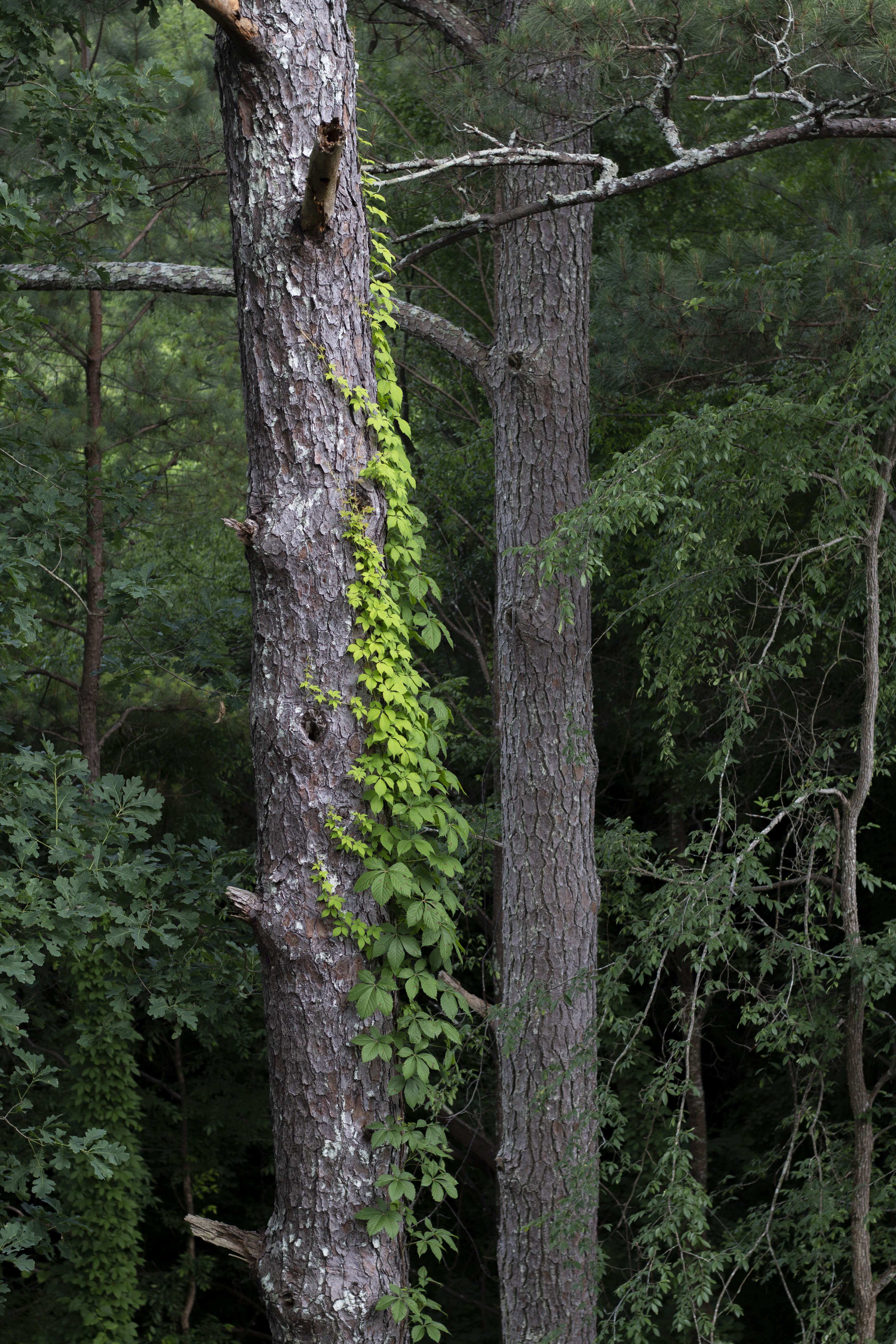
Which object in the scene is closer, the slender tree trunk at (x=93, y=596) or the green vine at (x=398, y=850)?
the green vine at (x=398, y=850)

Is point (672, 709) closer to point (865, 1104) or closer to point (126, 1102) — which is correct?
point (865, 1104)

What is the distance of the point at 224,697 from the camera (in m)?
Result: 5.54

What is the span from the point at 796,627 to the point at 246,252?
349 cm

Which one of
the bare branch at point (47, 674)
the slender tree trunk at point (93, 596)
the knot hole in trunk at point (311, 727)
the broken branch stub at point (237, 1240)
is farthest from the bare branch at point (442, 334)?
the broken branch stub at point (237, 1240)

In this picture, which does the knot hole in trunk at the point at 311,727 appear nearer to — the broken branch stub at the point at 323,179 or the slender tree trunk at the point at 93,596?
the broken branch stub at the point at 323,179

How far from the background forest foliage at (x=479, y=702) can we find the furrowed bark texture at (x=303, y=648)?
0.81 metres

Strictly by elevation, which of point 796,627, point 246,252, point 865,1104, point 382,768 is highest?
point 246,252

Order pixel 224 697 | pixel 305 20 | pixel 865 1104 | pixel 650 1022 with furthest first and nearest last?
pixel 650 1022
pixel 224 697
pixel 865 1104
pixel 305 20

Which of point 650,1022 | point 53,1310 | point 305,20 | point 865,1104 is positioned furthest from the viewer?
point 650,1022

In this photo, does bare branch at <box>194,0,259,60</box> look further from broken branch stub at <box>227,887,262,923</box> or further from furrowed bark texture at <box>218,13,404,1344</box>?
broken branch stub at <box>227,887,262,923</box>

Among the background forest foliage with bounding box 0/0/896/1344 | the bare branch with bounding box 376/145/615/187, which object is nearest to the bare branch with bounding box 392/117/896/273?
the bare branch with bounding box 376/145/615/187

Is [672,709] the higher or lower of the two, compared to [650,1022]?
higher

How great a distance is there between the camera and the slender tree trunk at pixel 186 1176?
7301 mm

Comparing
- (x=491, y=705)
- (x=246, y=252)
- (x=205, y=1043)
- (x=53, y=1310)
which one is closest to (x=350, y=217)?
(x=246, y=252)
